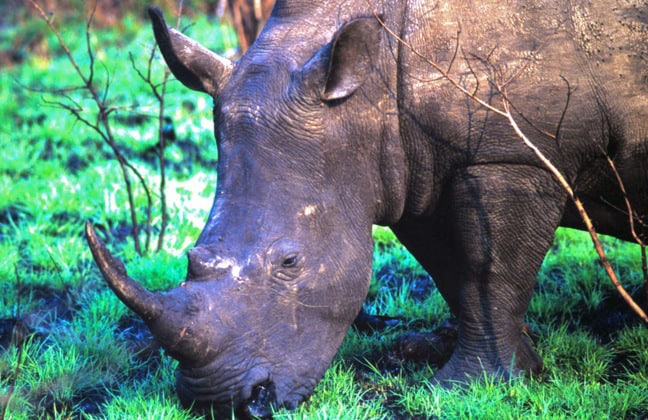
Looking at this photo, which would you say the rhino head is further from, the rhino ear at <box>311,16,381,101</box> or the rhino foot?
the rhino foot

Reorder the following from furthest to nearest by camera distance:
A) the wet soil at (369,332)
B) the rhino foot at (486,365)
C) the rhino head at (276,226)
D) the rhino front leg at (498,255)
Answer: the wet soil at (369,332) < the rhino foot at (486,365) < the rhino front leg at (498,255) < the rhino head at (276,226)

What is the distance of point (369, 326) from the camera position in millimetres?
4598

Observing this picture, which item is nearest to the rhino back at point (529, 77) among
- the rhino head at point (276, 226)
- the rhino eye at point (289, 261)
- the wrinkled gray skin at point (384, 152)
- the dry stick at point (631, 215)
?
the wrinkled gray skin at point (384, 152)

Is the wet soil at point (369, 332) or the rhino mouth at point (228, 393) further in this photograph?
the wet soil at point (369, 332)

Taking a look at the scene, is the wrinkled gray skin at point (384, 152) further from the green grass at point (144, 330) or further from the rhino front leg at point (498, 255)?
the green grass at point (144, 330)

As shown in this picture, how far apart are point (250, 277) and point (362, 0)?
128cm

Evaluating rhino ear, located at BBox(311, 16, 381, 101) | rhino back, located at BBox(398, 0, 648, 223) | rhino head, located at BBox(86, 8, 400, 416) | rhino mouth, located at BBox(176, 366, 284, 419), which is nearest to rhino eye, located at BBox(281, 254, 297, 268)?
rhino head, located at BBox(86, 8, 400, 416)

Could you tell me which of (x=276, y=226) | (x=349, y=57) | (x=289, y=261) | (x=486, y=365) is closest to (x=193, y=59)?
(x=349, y=57)

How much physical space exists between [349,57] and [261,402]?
135cm

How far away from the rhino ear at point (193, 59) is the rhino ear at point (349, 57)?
0.47 meters

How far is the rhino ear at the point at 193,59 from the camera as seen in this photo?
146 inches

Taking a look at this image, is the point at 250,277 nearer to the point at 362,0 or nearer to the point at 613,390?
the point at 362,0

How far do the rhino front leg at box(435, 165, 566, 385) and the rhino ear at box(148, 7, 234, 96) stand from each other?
1.07 meters

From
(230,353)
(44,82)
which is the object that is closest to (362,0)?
(230,353)
